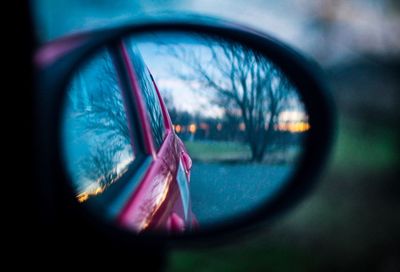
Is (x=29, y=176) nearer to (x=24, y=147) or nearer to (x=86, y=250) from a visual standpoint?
(x=24, y=147)

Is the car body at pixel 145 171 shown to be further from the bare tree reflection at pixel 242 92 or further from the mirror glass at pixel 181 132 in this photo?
the bare tree reflection at pixel 242 92

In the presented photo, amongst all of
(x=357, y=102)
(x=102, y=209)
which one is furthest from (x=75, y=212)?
(x=357, y=102)

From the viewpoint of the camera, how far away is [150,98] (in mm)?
1485

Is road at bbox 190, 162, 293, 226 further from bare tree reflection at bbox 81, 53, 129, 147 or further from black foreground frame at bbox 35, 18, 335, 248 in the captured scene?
black foreground frame at bbox 35, 18, 335, 248

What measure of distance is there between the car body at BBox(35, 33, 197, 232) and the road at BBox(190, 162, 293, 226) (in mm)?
48

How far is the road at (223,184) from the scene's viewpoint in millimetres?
1398

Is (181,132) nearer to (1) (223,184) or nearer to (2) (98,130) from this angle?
(1) (223,184)

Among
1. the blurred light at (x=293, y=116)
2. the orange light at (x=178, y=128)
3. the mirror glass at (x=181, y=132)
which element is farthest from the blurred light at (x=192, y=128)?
the blurred light at (x=293, y=116)

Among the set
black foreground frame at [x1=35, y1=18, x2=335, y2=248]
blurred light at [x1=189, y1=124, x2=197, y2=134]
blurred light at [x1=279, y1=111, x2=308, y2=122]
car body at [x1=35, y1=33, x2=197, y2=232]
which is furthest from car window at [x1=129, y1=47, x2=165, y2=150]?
black foreground frame at [x1=35, y1=18, x2=335, y2=248]

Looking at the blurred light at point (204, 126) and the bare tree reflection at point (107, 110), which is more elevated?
the bare tree reflection at point (107, 110)

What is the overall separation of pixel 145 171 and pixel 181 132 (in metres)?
0.28

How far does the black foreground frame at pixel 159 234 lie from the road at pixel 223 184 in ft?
1.53

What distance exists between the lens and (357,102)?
4.58 meters

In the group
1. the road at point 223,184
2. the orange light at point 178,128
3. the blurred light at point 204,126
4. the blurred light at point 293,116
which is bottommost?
the road at point 223,184
